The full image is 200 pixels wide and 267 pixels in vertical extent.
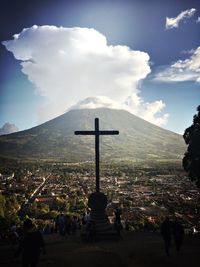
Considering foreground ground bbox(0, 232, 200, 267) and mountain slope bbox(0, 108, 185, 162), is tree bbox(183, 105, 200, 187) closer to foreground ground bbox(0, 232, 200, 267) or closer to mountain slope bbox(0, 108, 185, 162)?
foreground ground bbox(0, 232, 200, 267)

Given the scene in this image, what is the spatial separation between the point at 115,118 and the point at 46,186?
337 feet

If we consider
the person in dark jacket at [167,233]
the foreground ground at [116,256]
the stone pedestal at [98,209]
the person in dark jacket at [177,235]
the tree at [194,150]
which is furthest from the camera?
the tree at [194,150]

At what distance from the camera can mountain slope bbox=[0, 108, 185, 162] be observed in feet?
415

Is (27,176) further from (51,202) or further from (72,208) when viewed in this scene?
(72,208)

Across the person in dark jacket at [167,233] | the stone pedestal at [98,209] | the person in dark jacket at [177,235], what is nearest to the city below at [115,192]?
the stone pedestal at [98,209]

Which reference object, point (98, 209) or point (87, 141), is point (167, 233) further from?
point (87, 141)

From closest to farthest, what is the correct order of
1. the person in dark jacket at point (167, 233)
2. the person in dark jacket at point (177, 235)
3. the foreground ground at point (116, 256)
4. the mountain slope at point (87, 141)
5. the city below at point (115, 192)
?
the foreground ground at point (116, 256)
the person in dark jacket at point (167, 233)
the person in dark jacket at point (177, 235)
the city below at point (115, 192)
the mountain slope at point (87, 141)

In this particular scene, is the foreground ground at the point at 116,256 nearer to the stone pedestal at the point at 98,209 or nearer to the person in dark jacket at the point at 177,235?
the person in dark jacket at the point at 177,235

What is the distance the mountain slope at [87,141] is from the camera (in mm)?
126375

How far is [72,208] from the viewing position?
3975 centimetres

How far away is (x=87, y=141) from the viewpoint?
145m

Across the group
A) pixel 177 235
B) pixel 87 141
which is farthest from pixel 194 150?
pixel 87 141

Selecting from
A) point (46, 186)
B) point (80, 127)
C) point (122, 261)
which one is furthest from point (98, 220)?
point (80, 127)

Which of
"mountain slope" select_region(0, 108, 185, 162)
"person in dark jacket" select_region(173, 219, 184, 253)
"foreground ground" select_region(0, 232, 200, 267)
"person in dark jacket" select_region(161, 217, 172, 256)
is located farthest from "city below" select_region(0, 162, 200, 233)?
"mountain slope" select_region(0, 108, 185, 162)
